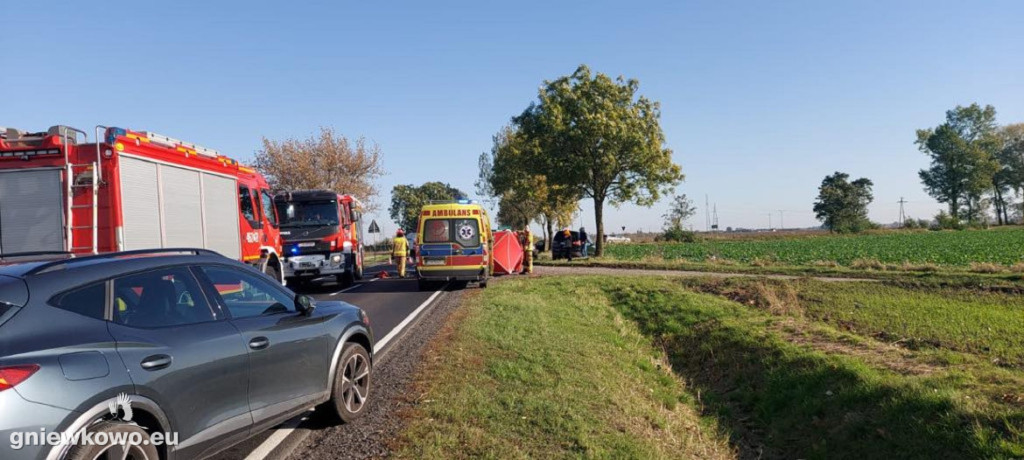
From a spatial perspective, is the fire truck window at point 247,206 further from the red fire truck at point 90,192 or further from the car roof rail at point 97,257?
the car roof rail at point 97,257

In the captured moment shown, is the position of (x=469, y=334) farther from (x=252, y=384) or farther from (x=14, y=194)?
(x=14, y=194)

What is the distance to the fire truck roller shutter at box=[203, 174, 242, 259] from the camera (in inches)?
435

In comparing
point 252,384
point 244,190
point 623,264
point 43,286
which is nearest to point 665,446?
point 252,384

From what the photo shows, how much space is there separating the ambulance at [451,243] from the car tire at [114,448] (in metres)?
13.8

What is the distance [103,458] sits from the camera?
310 cm

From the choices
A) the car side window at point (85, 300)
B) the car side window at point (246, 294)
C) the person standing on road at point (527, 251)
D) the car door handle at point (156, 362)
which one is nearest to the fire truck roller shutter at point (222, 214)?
the car side window at point (246, 294)

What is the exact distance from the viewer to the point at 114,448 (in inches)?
123

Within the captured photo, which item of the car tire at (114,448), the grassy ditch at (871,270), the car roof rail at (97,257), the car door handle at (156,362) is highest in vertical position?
the car roof rail at (97,257)

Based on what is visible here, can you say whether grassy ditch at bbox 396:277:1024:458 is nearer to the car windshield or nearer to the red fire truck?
the red fire truck

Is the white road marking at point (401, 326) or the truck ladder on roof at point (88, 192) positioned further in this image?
the white road marking at point (401, 326)

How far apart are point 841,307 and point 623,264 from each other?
13997mm

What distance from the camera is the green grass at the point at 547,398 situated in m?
5.04

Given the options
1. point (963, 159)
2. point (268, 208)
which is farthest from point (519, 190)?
point (963, 159)

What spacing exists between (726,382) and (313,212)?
1326 cm
